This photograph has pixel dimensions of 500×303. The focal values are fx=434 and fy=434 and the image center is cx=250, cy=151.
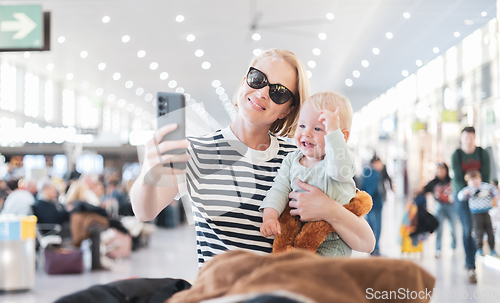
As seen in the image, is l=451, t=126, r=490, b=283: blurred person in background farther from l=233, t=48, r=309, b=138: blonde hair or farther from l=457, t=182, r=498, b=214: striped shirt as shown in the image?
l=233, t=48, r=309, b=138: blonde hair

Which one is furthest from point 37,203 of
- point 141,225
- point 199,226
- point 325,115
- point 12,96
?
point 12,96

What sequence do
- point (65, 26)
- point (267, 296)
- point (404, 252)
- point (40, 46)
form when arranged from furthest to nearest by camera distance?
1. point (65, 26)
2. point (404, 252)
3. point (40, 46)
4. point (267, 296)

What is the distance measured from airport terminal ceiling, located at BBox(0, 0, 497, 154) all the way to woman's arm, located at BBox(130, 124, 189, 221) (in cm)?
147

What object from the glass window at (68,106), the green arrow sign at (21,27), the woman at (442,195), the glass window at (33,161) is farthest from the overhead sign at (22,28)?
the glass window at (68,106)

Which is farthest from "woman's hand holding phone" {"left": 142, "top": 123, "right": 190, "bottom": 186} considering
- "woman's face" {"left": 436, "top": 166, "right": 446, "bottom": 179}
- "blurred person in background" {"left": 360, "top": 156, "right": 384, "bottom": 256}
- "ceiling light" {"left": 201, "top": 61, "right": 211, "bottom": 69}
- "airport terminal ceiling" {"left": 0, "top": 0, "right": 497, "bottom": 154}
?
"woman's face" {"left": 436, "top": 166, "right": 446, "bottom": 179}

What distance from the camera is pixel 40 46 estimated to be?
13.9ft

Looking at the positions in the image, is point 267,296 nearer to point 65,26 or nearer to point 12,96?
point 65,26

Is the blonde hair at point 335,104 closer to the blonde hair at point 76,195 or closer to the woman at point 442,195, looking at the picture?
the woman at point 442,195

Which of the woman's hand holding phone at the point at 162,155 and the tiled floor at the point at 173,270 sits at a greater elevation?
the woman's hand holding phone at the point at 162,155

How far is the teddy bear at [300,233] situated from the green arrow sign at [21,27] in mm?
3808

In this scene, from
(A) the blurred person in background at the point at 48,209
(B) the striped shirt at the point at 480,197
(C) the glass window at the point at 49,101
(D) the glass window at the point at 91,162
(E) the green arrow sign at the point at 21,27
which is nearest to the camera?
(E) the green arrow sign at the point at 21,27

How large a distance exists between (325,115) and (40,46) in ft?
12.5

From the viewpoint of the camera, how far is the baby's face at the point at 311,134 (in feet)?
4.39

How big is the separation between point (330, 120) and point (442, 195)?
629cm
